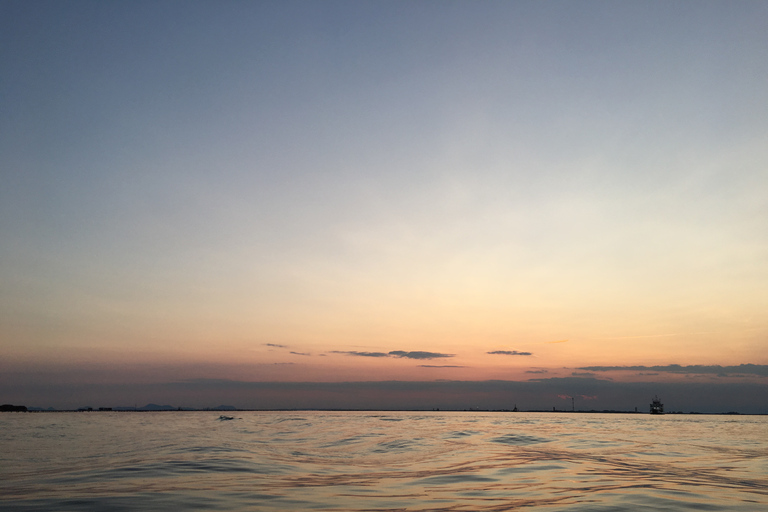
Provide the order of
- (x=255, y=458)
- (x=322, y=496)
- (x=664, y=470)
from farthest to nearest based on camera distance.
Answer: (x=255, y=458) → (x=664, y=470) → (x=322, y=496)

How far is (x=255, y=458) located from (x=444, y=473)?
37.0ft

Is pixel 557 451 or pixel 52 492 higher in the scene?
pixel 52 492

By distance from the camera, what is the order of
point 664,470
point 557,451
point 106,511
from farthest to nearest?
point 557,451, point 664,470, point 106,511

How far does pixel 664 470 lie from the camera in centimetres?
2114

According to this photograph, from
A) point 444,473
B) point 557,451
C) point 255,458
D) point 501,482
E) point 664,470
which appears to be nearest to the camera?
point 501,482

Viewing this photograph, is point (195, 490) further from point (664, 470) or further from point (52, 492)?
point (664, 470)

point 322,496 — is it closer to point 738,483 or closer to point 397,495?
point 397,495

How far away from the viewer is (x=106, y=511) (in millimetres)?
11875

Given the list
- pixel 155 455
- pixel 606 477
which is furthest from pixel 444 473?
pixel 155 455

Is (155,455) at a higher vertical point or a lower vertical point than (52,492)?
lower

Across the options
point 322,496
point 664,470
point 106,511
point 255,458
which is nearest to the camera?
point 106,511

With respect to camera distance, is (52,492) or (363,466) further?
(363,466)

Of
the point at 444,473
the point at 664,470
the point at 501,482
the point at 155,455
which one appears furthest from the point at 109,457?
the point at 664,470

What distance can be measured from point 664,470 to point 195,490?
20103 millimetres
